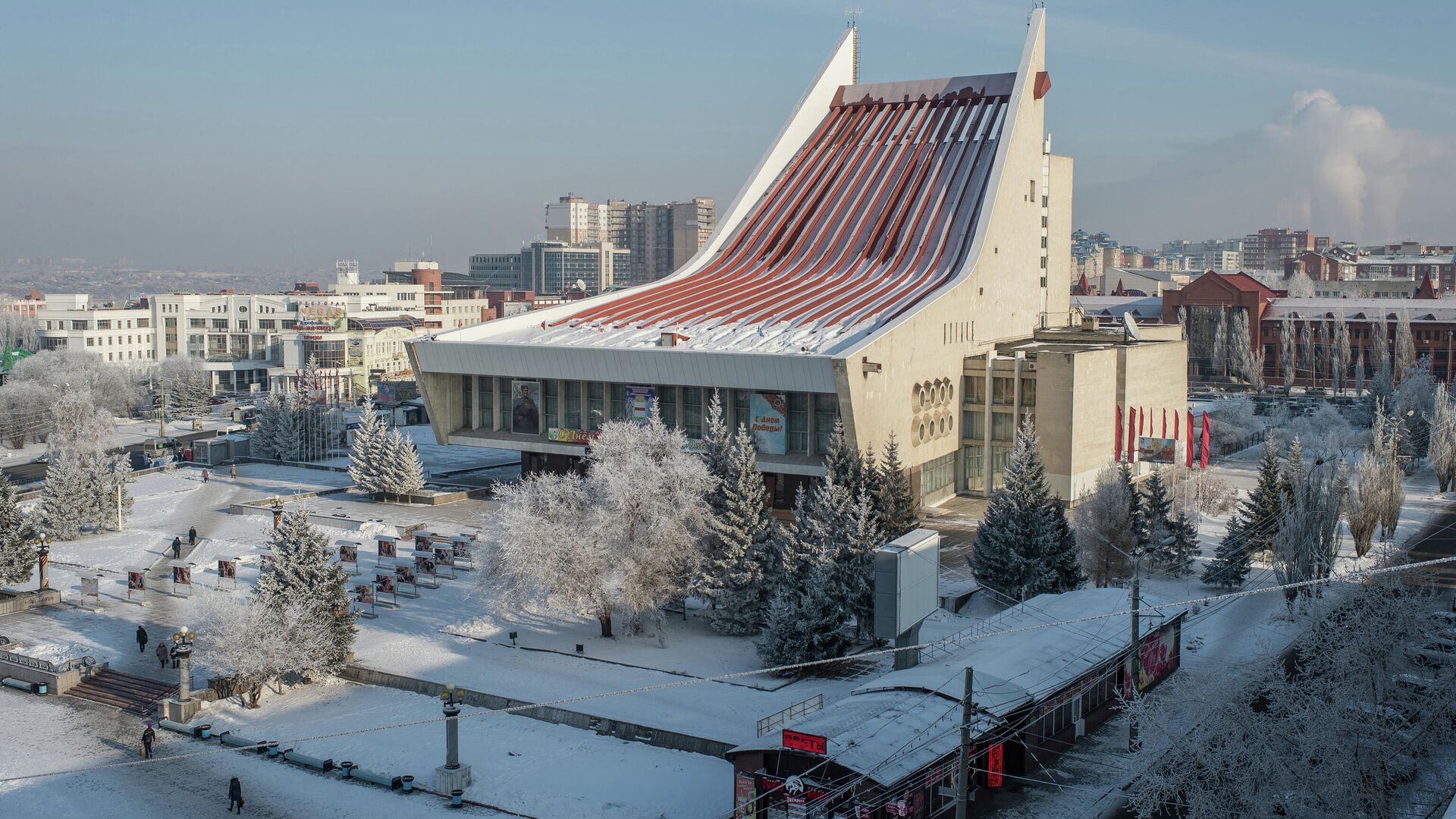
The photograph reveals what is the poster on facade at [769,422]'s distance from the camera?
139 feet

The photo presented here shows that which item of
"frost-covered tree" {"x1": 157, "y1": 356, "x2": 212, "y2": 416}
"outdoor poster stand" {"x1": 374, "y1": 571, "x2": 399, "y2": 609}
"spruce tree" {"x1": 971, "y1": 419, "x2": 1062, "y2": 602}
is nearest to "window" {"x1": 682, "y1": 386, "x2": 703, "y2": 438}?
"outdoor poster stand" {"x1": 374, "y1": 571, "x2": 399, "y2": 609}

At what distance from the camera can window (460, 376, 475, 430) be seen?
49000 millimetres

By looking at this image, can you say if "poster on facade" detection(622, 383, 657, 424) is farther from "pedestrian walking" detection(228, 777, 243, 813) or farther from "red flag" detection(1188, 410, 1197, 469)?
"pedestrian walking" detection(228, 777, 243, 813)

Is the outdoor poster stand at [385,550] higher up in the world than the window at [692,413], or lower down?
lower down

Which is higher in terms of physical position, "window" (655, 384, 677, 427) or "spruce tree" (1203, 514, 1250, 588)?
"window" (655, 384, 677, 427)

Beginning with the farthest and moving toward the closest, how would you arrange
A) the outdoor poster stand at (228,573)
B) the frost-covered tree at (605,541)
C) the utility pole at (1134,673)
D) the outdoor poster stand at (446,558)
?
the outdoor poster stand at (446,558)
the outdoor poster stand at (228,573)
the frost-covered tree at (605,541)
the utility pole at (1134,673)

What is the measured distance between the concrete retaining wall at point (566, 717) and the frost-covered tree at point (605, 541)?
11.4 feet

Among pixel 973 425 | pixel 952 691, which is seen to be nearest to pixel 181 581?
pixel 952 691

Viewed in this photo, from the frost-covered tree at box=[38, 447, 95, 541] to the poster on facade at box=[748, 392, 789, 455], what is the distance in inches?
884

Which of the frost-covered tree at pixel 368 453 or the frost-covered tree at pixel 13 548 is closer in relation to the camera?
the frost-covered tree at pixel 13 548

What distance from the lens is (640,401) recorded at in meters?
44.5

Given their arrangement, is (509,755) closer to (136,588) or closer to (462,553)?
(462,553)

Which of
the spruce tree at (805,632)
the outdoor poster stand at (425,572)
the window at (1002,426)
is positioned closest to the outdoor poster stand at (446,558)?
the outdoor poster stand at (425,572)

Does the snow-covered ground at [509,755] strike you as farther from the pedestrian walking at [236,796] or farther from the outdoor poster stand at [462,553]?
the outdoor poster stand at [462,553]
